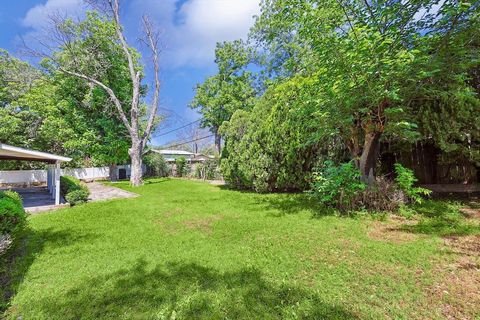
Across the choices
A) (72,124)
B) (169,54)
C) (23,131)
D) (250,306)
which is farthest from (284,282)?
(23,131)

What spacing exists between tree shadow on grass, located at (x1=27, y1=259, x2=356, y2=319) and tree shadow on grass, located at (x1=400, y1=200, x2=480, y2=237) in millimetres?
3428

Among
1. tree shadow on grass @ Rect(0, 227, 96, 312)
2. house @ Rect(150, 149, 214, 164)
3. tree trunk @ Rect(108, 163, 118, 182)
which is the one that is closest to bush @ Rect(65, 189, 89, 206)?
tree shadow on grass @ Rect(0, 227, 96, 312)

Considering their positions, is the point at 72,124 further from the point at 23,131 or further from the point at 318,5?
the point at 318,5

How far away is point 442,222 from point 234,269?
475 cm

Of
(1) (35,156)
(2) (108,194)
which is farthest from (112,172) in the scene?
(1) (35,156)

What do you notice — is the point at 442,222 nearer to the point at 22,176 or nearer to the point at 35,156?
the point at 35,156

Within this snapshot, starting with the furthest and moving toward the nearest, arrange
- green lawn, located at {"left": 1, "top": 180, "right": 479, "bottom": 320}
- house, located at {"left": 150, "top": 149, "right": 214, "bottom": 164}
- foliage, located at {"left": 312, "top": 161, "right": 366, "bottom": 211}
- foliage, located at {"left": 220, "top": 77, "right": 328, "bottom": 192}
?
house, located at {"left": 150, "top": 149, "right": 214, "bottom": 164}, foliage, located at {"left": 220, "top": 77, "right": 328, "bottom": 192}, foliage, located at {"left": 312, "top": 161, "right": 366, "bottom": 211}, green lawn, located at {"left": 1, "top": 180, "right": 479, "bottom": 320}

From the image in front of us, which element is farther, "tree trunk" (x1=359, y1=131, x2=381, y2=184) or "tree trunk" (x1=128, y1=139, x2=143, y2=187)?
"tree trunk" (x1=128, y1=139, x2=143, y2=187)

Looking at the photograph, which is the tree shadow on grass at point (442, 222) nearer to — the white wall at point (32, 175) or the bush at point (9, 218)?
the bush at point (9, 218)

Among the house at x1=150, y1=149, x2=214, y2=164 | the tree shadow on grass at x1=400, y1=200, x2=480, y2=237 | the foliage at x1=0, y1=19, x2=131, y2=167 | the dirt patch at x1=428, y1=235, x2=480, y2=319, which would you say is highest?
the foliage at x1=0, y1=19, x2=131, y2=167

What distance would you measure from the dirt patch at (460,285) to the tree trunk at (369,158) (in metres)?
2.79

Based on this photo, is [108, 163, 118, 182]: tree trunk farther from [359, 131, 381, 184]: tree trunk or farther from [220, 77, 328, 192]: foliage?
[359, 131, 381, 184]: tree trunk

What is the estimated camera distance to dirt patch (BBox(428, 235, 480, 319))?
2191mm

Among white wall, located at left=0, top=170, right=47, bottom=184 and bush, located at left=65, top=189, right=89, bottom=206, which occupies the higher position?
white wall, located at left=0, top=170, right=47, bottom=184
